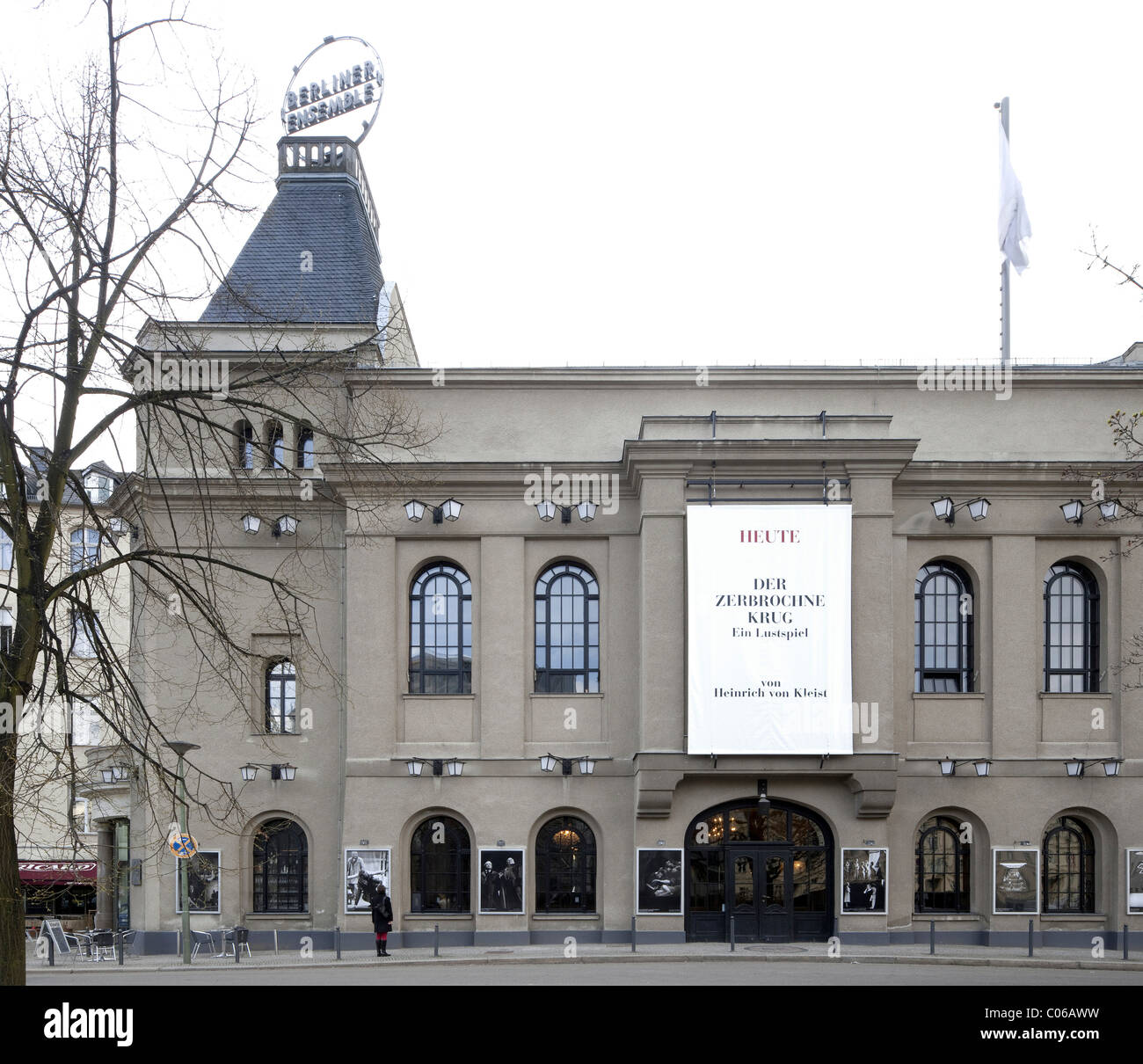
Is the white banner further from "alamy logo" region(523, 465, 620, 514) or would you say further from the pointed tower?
the pointed tower

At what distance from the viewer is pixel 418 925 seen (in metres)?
29.2

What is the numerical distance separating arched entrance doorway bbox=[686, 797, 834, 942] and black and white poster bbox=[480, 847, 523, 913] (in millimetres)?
3972

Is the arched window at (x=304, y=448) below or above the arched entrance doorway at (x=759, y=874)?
above

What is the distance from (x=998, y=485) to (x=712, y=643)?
8.32 metres

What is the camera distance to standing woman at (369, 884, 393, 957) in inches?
1081

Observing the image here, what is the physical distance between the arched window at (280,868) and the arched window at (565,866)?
Answer: 5782mm

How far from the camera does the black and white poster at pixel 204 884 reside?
29531 millimetres

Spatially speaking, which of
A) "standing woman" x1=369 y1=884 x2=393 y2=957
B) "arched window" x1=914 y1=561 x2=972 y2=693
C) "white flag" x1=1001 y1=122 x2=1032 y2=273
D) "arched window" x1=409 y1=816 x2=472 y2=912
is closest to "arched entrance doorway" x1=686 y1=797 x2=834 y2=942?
"arched window" x1=914 y1=561 x2=972 y2=693

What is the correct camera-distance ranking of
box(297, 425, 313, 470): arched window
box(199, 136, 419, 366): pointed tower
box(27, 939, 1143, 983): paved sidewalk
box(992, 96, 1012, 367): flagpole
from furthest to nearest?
box(992, 96, 1012, 367): flagpole → box(199, 136, 419, 366): pointed tower → box(297, 425, 313, 470): arched window → box(27, 939, 1143, 983): paved sidewalk

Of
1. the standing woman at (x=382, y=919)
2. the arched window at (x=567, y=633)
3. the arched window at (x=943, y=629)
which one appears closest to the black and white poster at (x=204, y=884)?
the standing woman at (x=382, y=919)
